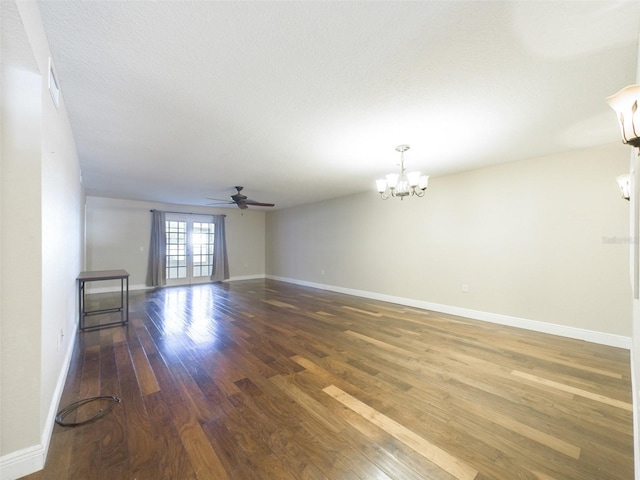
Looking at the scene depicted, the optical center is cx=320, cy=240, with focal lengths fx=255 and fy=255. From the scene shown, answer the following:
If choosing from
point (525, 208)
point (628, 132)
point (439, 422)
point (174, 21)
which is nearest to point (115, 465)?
point (439, 422)

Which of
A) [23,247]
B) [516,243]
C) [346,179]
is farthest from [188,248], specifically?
[516,243]

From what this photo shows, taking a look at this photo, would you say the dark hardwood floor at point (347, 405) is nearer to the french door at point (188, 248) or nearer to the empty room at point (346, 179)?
the empty room at point (346, 179)

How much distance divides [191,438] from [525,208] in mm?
4789

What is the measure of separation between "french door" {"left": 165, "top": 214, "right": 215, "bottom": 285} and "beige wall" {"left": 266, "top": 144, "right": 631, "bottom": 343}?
5.20 metres

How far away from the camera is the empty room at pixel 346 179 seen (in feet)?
4.52

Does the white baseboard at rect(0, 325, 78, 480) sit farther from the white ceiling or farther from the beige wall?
the beige wall

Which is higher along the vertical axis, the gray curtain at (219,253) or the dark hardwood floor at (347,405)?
the gray curtain at (219,253)

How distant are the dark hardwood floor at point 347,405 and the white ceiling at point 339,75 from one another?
8.16 feet

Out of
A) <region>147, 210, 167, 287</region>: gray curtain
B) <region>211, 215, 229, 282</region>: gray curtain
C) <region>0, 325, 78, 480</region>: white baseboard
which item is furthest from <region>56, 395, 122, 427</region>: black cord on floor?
<region>211, 215, 229, 282</region>: gray curtain

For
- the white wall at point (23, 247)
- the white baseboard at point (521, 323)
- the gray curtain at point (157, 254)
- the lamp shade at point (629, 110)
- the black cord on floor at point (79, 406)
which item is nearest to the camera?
the lamp shade at point (629, 110)

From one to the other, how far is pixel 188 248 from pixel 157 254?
927mm

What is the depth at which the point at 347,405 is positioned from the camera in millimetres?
1960

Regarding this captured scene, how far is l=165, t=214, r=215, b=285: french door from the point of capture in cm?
782

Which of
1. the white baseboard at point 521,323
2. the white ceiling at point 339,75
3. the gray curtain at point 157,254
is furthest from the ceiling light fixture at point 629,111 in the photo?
the gray curtain at point 157,254
